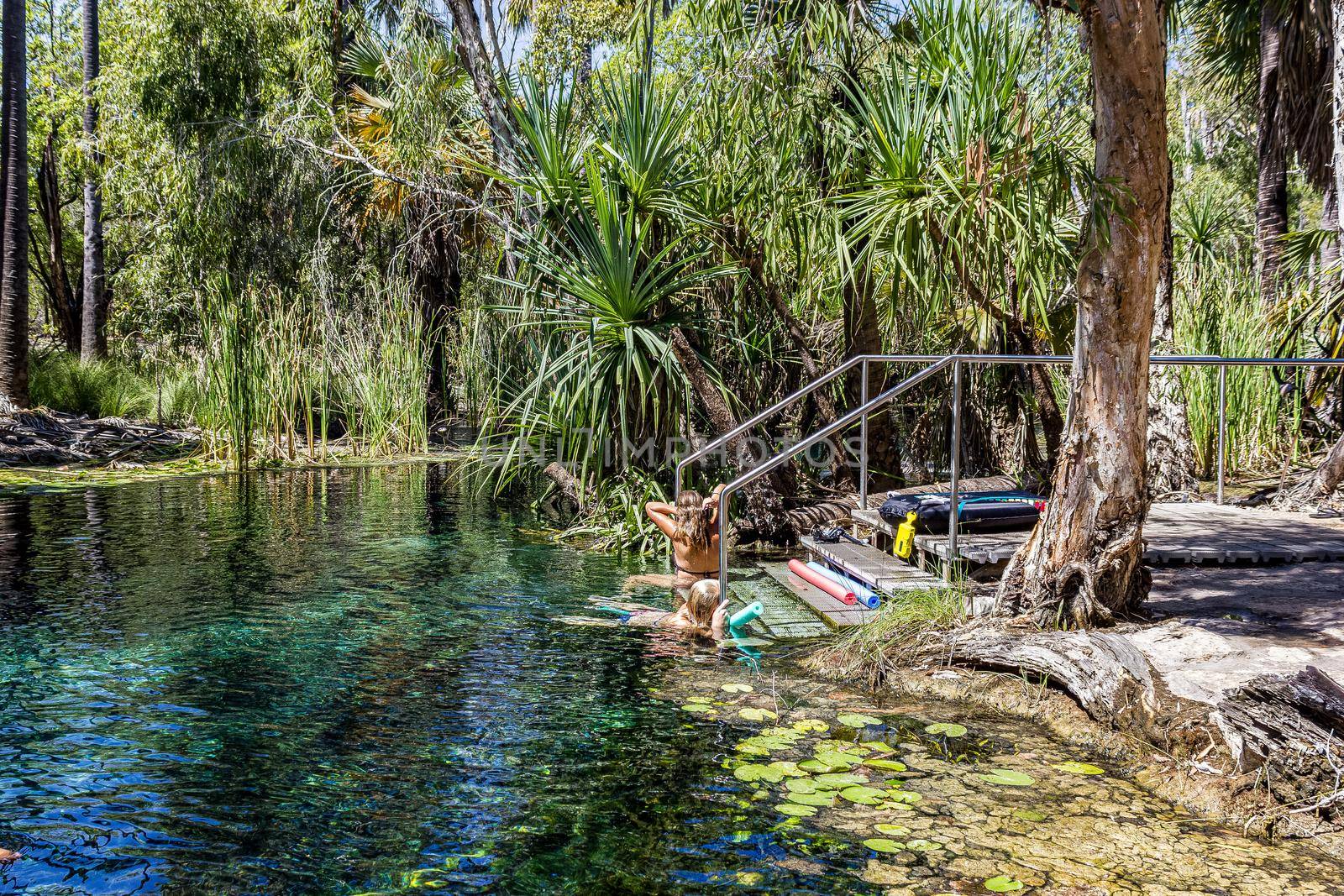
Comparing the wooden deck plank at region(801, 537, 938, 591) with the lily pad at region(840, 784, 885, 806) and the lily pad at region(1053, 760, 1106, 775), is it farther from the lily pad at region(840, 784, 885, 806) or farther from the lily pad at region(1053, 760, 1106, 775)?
the lily pad at region(840, 784, 885, 806)

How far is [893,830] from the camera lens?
3.59m

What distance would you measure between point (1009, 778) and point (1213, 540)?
11.9 feet

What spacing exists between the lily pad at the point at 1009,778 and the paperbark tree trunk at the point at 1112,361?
1.25 m

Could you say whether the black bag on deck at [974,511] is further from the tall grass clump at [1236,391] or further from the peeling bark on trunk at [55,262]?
the peeling bark on trunk at [55,262]

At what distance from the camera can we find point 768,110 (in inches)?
352

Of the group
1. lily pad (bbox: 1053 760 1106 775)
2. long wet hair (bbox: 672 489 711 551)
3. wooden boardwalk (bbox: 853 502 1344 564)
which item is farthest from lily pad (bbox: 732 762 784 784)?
long wet hair (bbox: 672 489 711 551)

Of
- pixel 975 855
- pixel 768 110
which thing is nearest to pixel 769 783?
pixel 975 855

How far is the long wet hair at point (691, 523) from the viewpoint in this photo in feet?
22.9

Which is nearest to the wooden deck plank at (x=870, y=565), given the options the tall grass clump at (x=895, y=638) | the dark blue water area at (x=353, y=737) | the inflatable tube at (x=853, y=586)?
the inflatable tube at (x=853, y=586)

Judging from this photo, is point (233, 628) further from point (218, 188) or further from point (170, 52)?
point (170, 52)

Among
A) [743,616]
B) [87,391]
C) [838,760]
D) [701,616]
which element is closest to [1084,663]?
[838,760]

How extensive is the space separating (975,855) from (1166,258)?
24.9 ft

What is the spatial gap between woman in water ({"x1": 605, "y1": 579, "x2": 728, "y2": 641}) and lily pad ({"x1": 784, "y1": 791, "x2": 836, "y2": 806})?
227 cm

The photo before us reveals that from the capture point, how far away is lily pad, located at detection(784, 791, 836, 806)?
3.81 meters
